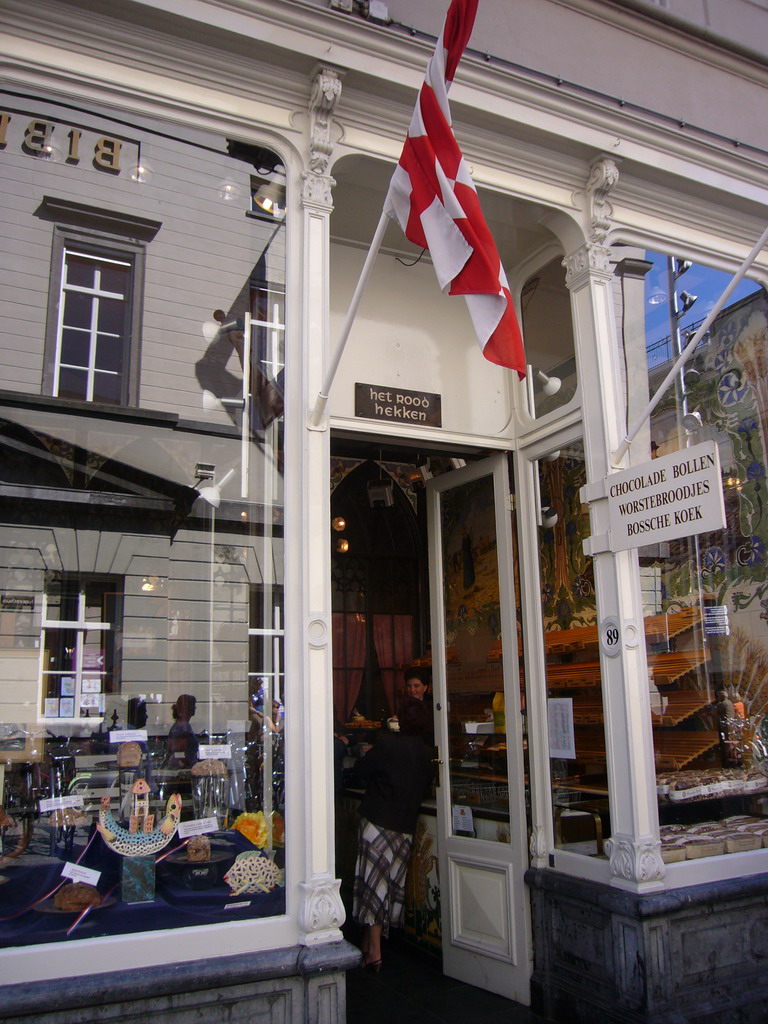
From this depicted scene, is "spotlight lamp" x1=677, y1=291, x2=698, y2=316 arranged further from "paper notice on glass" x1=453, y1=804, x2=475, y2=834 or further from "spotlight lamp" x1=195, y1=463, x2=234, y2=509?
"paper notice on glass" x1=453, y1=804, x2=475, y2=834

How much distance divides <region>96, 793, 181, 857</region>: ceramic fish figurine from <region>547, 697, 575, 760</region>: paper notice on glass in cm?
256

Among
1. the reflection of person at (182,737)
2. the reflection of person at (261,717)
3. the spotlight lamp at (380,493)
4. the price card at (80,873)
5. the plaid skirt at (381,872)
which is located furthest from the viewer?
the spotlight lamp at (380,493)

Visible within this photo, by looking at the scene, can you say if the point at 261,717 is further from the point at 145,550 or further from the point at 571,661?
the point at 571,661

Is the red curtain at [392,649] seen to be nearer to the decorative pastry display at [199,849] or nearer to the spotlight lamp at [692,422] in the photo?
the spotlight lamp at [692,422]

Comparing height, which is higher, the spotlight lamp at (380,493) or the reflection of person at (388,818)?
the spotlight lamp at (380,493)

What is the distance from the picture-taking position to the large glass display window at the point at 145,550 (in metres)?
3.68

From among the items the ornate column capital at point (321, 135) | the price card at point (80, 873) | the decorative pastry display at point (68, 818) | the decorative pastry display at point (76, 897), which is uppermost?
the ornate column capital at point (321, 135)

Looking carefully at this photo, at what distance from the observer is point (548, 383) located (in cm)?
576

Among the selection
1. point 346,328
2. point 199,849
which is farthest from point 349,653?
point 346,328

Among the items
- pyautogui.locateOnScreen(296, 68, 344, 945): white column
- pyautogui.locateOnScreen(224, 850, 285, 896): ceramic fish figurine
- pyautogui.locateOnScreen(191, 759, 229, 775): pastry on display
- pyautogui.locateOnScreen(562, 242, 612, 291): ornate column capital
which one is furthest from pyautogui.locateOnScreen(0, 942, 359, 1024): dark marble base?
pyautogui.locateOnScreen(562, 242, 612, 291): ornate column capital

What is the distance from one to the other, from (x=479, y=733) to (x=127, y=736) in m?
2.73

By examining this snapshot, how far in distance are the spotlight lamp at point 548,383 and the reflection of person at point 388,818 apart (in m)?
2.68

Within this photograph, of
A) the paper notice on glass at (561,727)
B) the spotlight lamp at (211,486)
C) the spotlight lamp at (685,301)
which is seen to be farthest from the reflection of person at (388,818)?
the spotlight lamp at (685,301)

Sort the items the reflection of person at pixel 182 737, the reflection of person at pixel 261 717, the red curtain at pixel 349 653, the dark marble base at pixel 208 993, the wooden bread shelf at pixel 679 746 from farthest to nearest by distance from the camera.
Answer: the red curtain at pixel 349 653
the wooden bread shelf at pixel 679 746
the reflection of person at pixel 261 717
the reflection of person at pixel 182 737
the dark marble base at pixel 208 993
